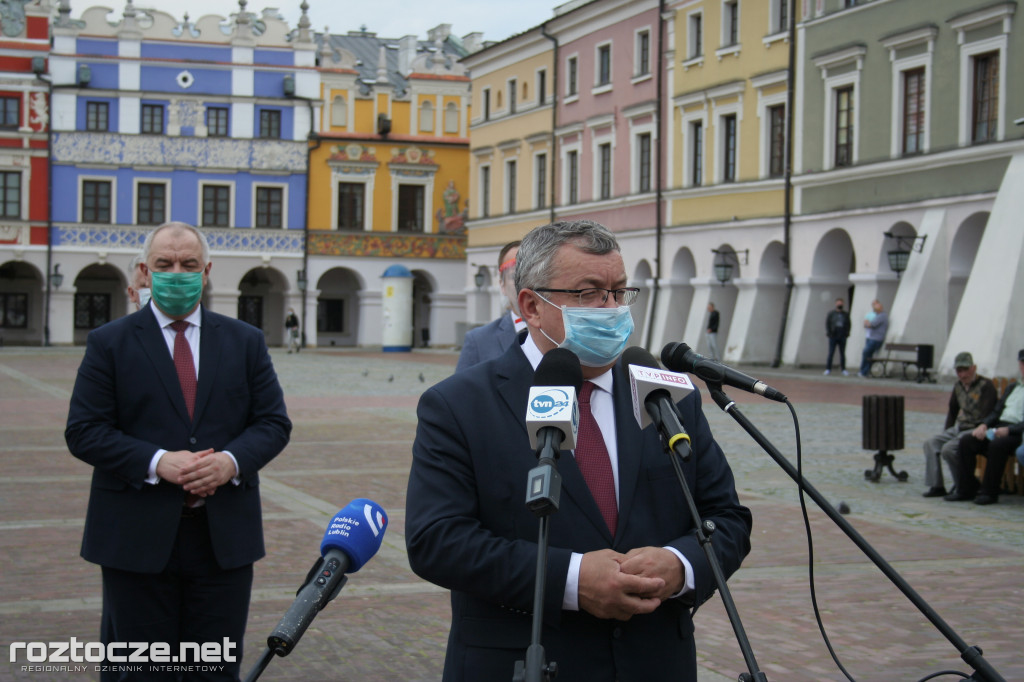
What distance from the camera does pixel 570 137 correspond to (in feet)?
157

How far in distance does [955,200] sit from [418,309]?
119 ft

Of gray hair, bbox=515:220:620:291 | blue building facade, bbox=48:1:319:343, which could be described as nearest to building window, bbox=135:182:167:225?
blue building facade, bbox=48:1:319:343

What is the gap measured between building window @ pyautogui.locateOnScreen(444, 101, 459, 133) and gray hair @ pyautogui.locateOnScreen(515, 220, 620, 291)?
57373mm

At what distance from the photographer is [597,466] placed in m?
3.29

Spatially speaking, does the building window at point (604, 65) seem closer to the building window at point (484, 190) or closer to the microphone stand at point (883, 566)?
the building window at point (484, 190)

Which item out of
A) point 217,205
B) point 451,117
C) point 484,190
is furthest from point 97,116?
point 484,190

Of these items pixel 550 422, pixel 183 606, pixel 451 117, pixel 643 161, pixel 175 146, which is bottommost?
pixel 183 606

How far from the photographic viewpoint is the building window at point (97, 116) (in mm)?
54531

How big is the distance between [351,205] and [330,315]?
18.9 ft

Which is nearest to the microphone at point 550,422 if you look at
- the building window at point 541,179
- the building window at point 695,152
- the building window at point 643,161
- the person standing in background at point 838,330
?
the person standing in background at point 838,330

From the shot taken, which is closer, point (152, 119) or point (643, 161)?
point (643, 161)

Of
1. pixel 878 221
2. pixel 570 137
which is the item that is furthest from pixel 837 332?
pixel 570 137

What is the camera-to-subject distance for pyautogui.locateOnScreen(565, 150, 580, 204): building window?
1868 inches

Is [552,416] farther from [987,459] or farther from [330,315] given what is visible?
[330,315]
